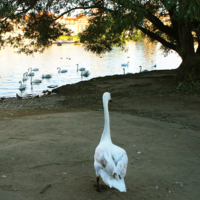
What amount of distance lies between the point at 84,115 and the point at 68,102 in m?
3.74

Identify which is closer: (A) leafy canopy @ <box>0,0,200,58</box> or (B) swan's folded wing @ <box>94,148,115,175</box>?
(B) swan's folded wing @ <box>94,148,115,175</box>

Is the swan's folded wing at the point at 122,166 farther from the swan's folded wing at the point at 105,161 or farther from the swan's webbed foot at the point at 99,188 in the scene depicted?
the swan's webbed foot at the point at 99,188

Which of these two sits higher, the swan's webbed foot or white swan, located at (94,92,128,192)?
white swan, located at (94,92,128,192)

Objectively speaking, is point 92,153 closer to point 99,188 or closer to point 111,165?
point 99,188

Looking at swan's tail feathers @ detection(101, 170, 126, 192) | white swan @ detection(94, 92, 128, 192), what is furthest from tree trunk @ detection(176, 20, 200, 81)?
swan's tail feathers @ detection(101, 170, 126, 192)

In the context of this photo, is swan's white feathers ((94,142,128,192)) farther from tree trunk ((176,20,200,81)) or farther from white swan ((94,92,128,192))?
tree trunk ((176,20,200,81))

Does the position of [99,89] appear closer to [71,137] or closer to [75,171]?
[71,137]

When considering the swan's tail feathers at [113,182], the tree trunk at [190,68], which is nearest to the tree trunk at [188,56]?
the tree trunk at [190,68]

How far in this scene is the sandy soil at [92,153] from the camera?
3738mm

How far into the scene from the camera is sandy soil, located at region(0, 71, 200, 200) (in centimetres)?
374

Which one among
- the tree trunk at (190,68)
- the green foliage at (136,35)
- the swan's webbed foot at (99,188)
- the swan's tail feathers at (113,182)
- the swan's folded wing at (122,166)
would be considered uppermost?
the green foliage at (136,35)

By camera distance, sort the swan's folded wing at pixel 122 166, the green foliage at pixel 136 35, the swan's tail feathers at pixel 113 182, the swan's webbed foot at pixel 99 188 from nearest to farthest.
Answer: the swan's tail feathers at pixel 113 182
the swan's folded wing at pixel 122 166
the swan's webbed foot at pixel 99 188
the green foliage at pixel 136 35

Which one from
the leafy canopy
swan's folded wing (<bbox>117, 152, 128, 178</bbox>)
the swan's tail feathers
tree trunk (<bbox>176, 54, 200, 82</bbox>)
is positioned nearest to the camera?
the swan's tail feathers

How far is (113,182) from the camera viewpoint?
11.1 feet
